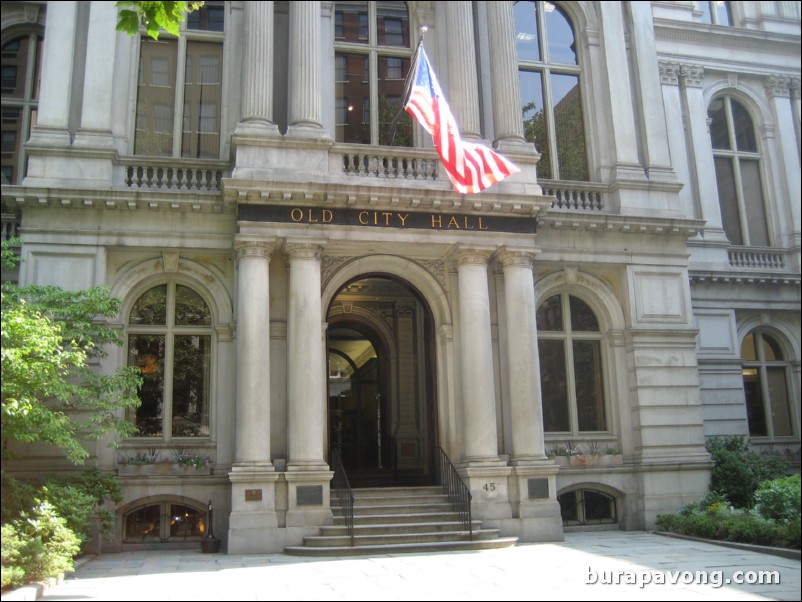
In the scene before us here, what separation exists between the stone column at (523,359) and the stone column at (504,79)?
9.85 feet

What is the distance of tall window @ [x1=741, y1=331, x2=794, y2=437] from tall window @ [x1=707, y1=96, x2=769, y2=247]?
3235 millimetres

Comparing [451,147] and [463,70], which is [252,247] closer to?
[451,147]

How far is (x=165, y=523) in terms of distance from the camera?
17328 mm

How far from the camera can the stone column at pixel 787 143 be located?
2534 centimetres

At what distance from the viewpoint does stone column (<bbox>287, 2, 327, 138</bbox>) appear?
1847 cm

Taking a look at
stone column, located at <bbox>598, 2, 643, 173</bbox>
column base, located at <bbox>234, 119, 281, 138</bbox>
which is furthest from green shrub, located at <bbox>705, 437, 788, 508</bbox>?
column base, located at <bbox>234, 119, 281, 138</bbox>

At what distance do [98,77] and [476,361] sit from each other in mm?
10879

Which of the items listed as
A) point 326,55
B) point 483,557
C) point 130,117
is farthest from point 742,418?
point 130,117

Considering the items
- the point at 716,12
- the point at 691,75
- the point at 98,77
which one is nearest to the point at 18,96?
the point at 98,77

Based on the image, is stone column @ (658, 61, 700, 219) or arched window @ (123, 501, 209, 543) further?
stone column @ (658, 61, 700, 219)

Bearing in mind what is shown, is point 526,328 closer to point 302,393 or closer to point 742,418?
point 302,393

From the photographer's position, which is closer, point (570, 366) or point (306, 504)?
point (306, 504)

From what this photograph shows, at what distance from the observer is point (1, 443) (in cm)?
1420

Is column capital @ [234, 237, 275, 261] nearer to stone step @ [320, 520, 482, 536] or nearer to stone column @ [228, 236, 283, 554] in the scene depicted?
stone column @ [228, 236, 283, 554]
